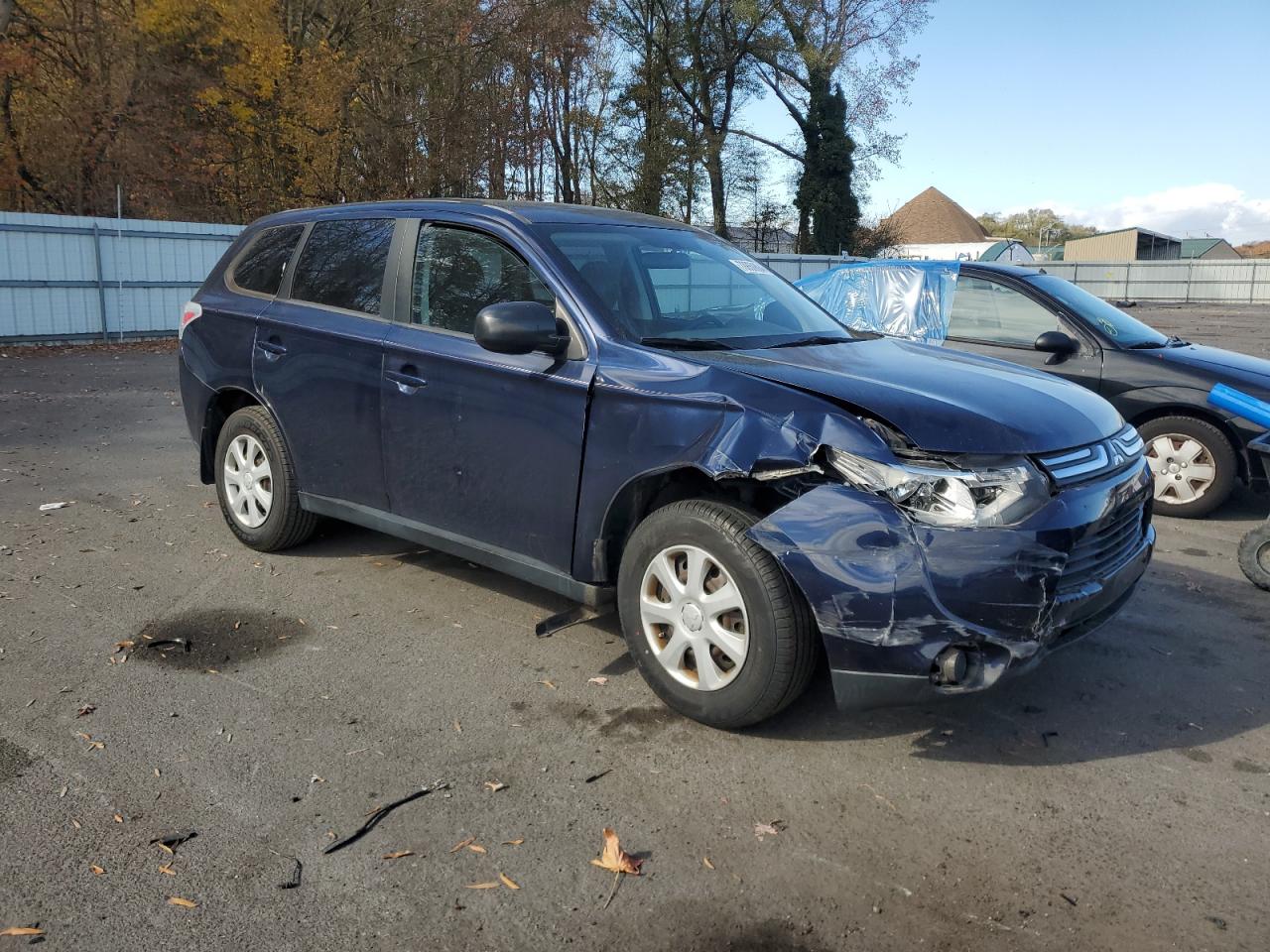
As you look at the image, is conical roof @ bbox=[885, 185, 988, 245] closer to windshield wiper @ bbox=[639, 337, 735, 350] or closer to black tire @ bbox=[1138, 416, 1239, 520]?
black tire @ bbox=[1138, 416, 1239, 520]

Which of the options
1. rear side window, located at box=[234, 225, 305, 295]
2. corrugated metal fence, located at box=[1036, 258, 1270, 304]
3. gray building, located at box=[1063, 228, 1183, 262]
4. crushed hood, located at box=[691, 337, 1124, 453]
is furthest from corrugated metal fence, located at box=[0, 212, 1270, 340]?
gray building, located at box=[1063, 228, 1183, 262]

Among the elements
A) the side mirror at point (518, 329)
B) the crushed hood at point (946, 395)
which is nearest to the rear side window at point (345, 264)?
the side mirror at point (518, 329)

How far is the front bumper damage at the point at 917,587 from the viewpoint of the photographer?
3.07 metres

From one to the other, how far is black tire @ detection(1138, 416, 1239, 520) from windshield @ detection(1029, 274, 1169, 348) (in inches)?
24.8

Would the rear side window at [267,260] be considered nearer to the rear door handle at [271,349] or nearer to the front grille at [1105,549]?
the rear door handle at [271,349]

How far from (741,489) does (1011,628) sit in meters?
0.99

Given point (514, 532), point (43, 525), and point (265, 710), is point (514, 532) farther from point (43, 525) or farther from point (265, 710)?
point (43, 525)

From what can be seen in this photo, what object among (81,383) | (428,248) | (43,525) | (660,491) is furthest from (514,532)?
(81,383)

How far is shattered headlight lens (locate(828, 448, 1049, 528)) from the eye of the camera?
3.11 meters

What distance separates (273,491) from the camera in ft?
17.4

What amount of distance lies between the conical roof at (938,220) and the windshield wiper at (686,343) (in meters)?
84.5

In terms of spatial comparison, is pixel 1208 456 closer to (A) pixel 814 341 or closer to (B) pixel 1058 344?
(B) pixel 1058 344

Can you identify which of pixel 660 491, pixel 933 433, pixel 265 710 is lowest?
pixel 265 710

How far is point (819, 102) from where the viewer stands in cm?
4200
